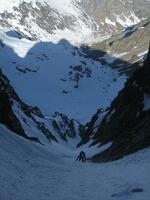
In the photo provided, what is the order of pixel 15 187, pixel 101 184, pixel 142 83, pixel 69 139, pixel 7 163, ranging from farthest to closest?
pixel 69 139 < pixel 142 83 < pixel 7 163 < pixel 101 184 < pixel 15 187

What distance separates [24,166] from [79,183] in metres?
4.12

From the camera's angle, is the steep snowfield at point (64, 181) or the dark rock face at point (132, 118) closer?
the steep snowfield at point (64, 181)

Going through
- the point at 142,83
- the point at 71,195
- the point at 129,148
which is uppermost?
the point at 142,83

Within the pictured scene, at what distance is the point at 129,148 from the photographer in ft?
133

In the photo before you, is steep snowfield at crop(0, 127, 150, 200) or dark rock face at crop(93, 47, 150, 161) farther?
dark rock face at crop(93, 47, 150, 161)

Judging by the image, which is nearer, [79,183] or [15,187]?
[15,187]

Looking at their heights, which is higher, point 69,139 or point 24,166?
point 69,139

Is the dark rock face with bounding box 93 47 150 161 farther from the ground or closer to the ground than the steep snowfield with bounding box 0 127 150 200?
farther from the ground

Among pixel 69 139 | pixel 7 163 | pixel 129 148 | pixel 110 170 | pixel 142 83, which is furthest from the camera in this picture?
pixel 69 139

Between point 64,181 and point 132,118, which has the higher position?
point 132,118

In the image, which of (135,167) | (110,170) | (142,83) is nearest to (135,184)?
(135,167)

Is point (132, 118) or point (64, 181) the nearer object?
point (64, 181)

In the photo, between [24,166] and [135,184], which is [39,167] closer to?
[24,166]

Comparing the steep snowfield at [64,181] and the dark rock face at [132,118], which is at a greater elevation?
the dark rock face at [132,118]
